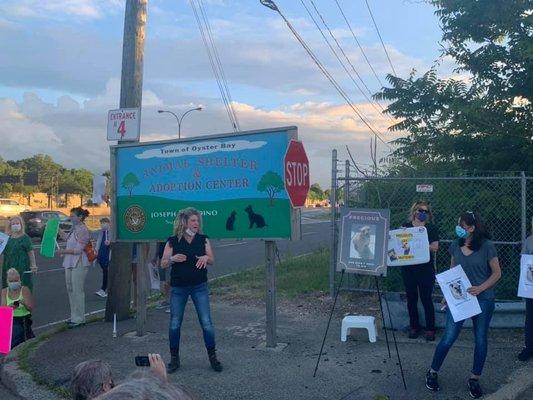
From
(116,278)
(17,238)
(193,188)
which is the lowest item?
(116,278)

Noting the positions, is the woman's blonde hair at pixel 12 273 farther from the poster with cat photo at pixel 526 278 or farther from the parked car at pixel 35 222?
the parked car at pixel 35 222

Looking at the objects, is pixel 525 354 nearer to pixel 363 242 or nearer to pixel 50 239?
pixel 363 242

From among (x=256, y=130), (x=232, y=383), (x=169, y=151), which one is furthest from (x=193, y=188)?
(x=232, y=383)

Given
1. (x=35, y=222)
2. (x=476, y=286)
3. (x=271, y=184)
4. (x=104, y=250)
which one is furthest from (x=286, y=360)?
(x=35, y=222)

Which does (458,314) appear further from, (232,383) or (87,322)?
(87,322)

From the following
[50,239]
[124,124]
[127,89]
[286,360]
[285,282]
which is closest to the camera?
[286,360]

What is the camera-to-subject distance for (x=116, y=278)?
373 inches

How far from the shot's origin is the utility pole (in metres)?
9.41

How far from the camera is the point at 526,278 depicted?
7.37 metres

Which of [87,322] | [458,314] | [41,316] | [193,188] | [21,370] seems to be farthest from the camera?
[41,316]

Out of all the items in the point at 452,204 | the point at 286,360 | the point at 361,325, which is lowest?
the point at 286,360

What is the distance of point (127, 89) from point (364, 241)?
14.2 ft

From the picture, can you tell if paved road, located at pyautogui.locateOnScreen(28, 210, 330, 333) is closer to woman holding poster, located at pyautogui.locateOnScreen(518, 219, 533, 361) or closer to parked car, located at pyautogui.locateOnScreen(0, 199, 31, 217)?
woman holding poster, located at pyautogui.locateOnScreen(518, 219, 533, 361)

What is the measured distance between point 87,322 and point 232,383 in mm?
3893
